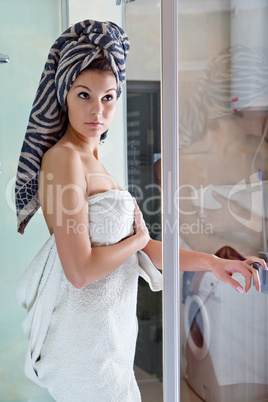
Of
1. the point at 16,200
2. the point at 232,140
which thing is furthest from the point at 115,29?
the point at 232,140

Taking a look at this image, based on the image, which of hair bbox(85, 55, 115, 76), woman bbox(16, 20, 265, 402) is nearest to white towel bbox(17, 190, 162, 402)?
woman bbox(16, 20, 265, 402)

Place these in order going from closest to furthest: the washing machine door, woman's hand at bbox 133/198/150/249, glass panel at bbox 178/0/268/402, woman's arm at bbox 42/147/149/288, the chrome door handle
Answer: woman's arm at bbox 42/147/149/288 → woman's hand at bbox 133/198/150/249 → the chrome door handle → glass panel at bbox 178/0/268/402 → the washing machine door

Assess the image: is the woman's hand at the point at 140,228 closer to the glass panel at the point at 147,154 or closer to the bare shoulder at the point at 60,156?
the glass panel at the point at 147,154

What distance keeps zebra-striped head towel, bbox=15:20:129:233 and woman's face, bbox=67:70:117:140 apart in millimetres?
18

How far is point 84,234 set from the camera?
96 centimetres

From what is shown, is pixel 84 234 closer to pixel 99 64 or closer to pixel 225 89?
pixel 99 64

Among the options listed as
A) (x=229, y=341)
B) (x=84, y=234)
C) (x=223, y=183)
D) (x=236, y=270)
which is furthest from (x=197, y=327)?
(x=84, y=234)

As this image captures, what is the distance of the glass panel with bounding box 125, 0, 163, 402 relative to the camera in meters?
1.07

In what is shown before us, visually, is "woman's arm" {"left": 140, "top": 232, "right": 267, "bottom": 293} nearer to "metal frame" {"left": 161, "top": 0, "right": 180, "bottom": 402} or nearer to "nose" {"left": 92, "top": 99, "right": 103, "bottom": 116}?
"metal frame" {"left": 161, "top": 0, "right": 180, "bottom": 402}

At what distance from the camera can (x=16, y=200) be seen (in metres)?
1.13

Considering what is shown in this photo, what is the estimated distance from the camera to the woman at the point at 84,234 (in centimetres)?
99

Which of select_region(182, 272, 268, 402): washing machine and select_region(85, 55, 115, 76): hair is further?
select_region(182, 272, 268, 402): washing machine

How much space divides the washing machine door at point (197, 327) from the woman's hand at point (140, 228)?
567 mm

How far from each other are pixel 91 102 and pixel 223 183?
587 millimetres
